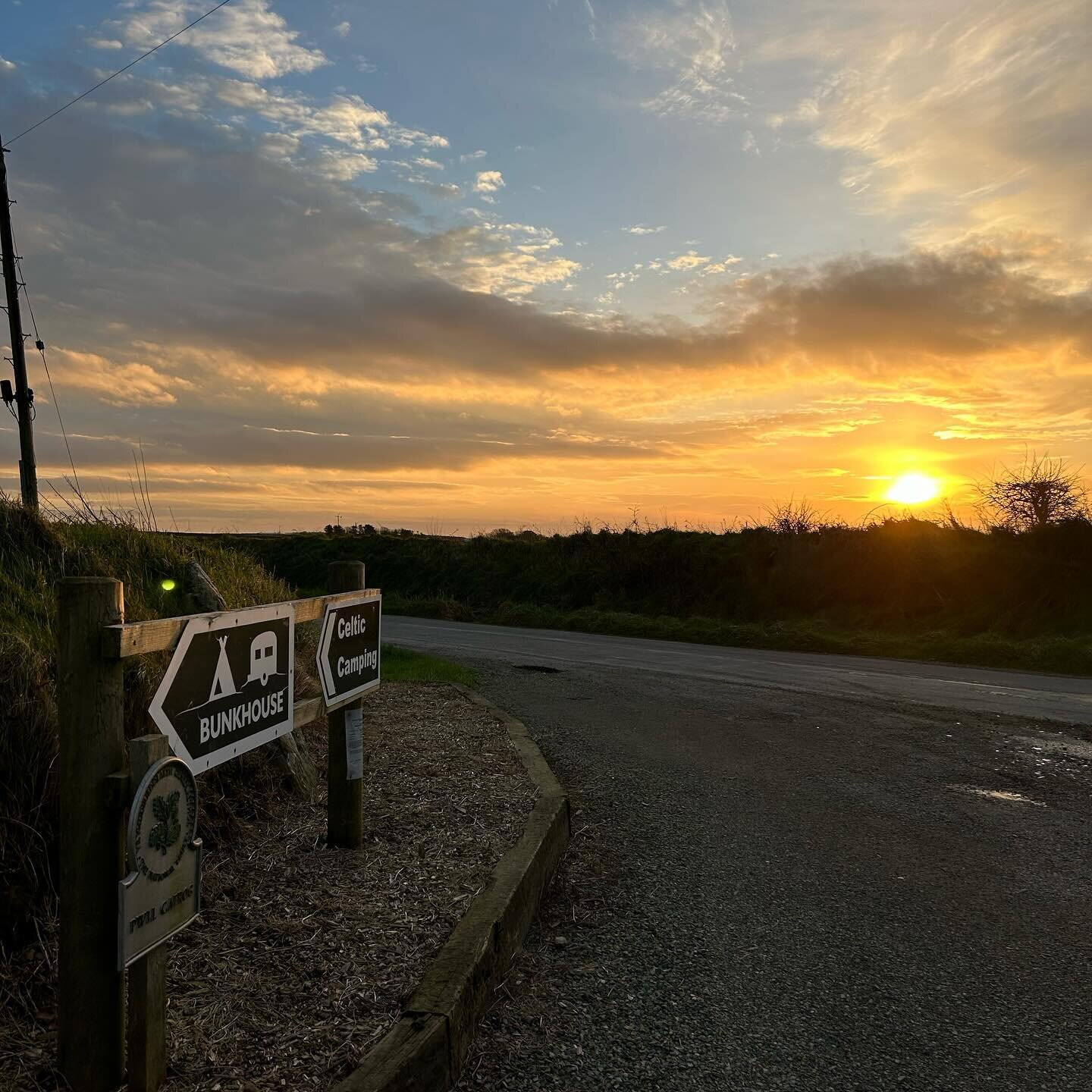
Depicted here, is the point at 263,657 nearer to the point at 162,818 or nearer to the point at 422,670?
the point at 162,818

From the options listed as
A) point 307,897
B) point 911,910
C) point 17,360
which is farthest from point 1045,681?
point 17,360

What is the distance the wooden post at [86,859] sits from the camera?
107 inches

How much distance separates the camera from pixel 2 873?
364cm

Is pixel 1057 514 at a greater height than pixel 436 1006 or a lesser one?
greater

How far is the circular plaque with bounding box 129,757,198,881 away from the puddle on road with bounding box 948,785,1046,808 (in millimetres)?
6128

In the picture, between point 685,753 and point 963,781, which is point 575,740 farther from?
point 963,781

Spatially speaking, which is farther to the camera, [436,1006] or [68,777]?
[436,1006]

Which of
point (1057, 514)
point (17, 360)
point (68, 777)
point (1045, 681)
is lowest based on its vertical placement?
point (1045, 681)

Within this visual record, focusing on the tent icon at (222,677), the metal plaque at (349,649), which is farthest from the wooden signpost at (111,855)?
the metal plaque at (349,649)

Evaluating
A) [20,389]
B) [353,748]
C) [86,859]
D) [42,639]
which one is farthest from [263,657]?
[20,389]

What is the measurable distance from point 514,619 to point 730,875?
18.2m

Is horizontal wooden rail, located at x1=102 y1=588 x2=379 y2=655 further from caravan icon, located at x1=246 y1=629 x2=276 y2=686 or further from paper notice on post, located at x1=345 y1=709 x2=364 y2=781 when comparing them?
paper notice on post, located at x1=345 y1=709 x2=364 y2=781

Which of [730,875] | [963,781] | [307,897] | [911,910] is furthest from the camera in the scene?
[963,781]

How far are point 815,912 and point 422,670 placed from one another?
7.98 m
